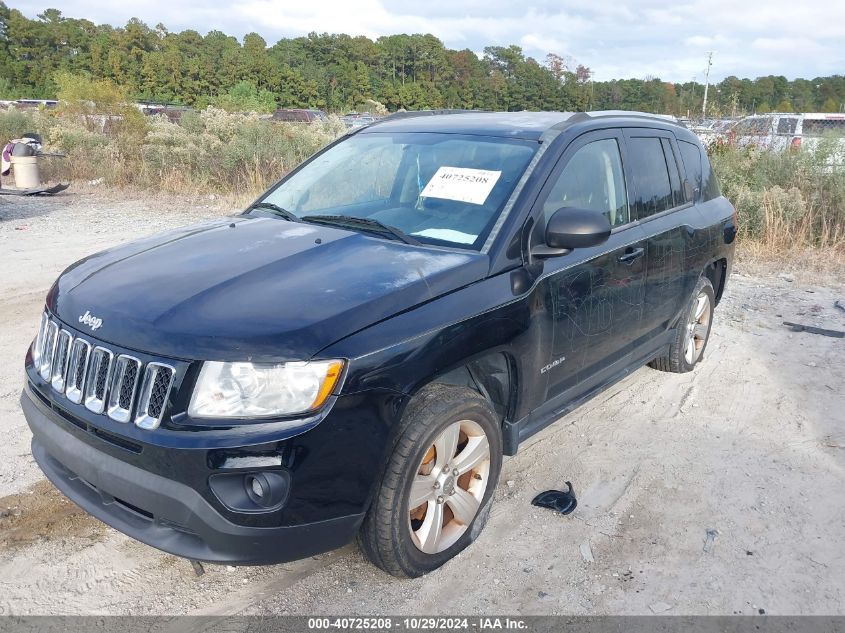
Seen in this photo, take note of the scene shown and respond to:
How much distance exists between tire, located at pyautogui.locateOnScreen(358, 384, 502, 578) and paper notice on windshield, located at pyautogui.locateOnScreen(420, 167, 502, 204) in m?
1.02

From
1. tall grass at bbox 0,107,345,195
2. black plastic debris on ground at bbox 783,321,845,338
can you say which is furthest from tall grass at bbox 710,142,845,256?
tall grass at bbox 0,107,345,195

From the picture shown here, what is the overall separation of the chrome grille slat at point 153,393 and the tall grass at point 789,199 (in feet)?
29.2

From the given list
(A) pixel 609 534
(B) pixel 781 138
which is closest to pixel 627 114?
(A) pixel 609 534

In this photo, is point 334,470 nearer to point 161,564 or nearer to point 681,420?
point 161,564

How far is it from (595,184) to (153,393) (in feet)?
8.55

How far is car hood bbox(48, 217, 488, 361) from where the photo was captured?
7.99ft

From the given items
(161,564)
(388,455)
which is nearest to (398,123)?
(388,455)

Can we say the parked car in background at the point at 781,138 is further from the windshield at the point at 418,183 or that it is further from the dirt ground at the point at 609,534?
the windshield at the point at 418,183

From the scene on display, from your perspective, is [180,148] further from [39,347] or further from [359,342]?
[359,342]

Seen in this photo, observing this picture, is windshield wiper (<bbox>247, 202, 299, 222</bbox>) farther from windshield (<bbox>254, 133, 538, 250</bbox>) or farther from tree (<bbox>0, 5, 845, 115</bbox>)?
tree (<bbox>0, 5, 845, 115</bbox>)

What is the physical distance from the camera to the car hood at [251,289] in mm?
2436

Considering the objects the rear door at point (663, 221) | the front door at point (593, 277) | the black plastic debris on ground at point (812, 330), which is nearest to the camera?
the front door at point (593, 277)

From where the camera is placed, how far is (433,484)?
9.46 ft

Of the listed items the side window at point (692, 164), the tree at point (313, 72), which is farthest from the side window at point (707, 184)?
the tree at point (313, 72)
